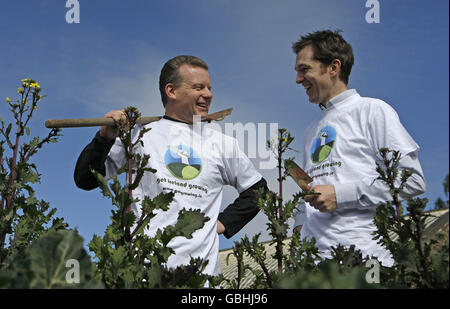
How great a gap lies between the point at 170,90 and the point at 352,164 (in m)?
2.07

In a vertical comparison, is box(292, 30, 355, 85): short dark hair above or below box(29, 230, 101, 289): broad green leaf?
above

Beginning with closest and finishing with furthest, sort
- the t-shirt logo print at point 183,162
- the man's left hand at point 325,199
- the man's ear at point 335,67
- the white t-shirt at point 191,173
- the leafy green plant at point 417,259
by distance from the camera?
the leafy green plant at point 417,259, the man's left hand at point 325,199, the white t-shirt at point 191,173, the t-shirt logo print at point 183,162, the man's ear at point 335,67

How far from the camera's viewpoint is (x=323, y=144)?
387cm

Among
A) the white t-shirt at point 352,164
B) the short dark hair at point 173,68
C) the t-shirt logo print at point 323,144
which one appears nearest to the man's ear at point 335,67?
the white t-shirt at point 352,164

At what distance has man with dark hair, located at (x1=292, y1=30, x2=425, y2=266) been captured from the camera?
3266mm

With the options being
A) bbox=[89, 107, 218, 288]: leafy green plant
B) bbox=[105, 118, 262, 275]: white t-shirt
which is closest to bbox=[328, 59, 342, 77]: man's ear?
bbox=[105, 118, 262, 275]: white t-shirt

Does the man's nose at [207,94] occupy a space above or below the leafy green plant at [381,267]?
above

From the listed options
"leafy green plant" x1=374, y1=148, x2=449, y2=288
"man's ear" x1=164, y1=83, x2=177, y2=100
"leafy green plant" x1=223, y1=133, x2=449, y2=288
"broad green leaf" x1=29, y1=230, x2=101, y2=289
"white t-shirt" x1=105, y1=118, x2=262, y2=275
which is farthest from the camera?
"man's ear" x1=164, y1=83, x2=177, y2=100

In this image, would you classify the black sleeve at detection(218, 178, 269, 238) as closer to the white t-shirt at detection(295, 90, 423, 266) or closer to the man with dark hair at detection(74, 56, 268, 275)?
the man with dark hair at detection(74, 56, 268, 275)

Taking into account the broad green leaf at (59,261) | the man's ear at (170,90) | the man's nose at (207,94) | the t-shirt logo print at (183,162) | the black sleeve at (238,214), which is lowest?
the broad green leaf at (59,261)

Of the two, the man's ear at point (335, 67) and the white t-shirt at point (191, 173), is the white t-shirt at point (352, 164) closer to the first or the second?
the man's ear at point (335, 67)

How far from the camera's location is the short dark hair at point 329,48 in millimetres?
4312

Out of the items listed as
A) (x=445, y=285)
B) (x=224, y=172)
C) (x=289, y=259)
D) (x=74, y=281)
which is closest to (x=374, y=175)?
(x=224, y=172)
